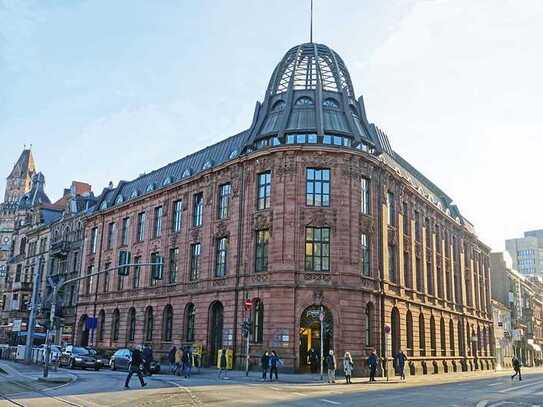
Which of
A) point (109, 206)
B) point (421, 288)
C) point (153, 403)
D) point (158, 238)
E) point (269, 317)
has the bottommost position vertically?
point (153, 403)

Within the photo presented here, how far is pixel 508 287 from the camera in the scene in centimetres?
8225

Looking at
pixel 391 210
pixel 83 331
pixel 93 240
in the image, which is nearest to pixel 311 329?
pixel 391 210

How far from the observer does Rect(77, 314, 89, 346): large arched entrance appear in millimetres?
57219

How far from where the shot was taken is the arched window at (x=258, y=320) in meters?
35.8

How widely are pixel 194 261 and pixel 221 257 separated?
3.86 metres

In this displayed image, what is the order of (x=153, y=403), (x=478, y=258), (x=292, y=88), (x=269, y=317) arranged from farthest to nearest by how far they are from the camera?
(x=478, y=258), (x=292, y=88), (x=269, y=317), (x=153, y=403)

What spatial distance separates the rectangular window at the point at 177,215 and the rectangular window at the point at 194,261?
3347 mm

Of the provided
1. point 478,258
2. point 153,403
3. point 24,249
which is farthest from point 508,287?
point 153,403

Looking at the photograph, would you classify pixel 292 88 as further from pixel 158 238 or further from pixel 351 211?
pixel 158 238

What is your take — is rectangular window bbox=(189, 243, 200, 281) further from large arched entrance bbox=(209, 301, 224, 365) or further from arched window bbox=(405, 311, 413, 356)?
arched window bbox=(405, 311, 413, 356)

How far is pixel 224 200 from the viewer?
140ft

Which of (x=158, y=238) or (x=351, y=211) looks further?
(x=158, y=238)

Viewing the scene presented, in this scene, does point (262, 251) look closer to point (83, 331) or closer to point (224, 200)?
point (224, 200)

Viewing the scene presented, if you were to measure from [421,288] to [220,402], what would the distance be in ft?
108
